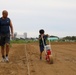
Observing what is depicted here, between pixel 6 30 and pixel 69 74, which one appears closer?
pixel 69 74

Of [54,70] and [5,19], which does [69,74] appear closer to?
[54,70]

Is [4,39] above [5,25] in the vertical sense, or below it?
below

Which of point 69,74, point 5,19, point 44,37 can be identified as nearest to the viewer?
point 69,74

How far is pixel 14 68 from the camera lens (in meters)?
13.0

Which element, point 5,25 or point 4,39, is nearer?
point 5,25

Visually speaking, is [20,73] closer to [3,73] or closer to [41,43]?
[3,73]

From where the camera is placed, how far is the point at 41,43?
16953 mm

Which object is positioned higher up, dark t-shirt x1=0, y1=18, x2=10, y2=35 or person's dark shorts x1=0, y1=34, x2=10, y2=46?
dark t-shirt x1=0, y1=18, x2=10, y2=35

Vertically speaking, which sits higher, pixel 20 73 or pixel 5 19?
pixel 5 19

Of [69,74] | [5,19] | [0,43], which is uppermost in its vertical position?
[5,19]

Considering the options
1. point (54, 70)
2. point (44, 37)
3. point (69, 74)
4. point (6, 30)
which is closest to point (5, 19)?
point (6, 30)

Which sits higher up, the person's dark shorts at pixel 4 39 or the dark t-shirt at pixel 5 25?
the dark t-shirt at pixel 5 25

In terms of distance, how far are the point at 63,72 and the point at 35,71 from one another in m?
1.00

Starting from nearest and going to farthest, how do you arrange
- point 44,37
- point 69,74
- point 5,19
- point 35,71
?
point 69,74
point 35,71
point 5,19
point 44,37
